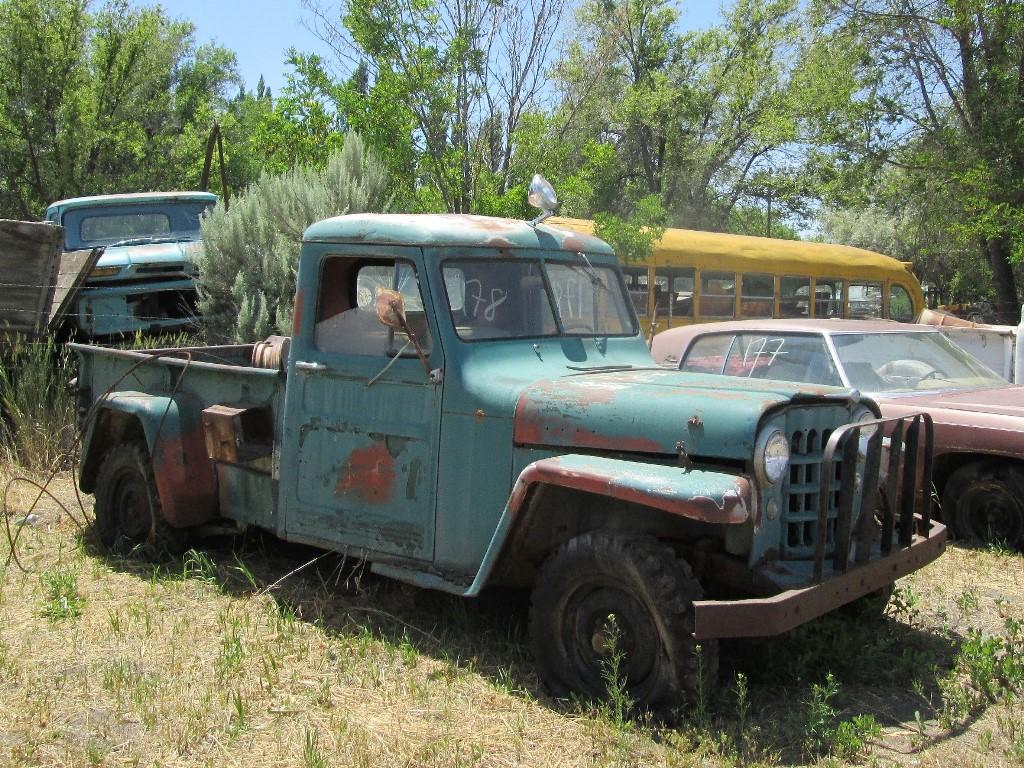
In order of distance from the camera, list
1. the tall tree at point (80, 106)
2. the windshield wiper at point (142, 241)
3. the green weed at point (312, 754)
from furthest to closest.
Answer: the tall tree at point (80, 106) → the windshield wiper at point (142, 241) → the green weed at point (312, 754)

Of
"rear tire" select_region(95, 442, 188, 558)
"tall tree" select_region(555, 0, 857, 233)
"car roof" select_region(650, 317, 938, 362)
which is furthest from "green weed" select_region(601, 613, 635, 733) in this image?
"tall tree" select_region(555, 0, 857, 233)

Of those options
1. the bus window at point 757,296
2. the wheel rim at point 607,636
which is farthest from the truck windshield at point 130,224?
the wheel rim at point 607,636

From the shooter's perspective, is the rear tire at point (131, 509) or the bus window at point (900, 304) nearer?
the rear tire at point (131, 509)

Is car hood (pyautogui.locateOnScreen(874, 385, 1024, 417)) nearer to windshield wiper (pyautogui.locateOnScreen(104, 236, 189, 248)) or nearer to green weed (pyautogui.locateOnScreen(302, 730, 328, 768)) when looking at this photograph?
green weed (pyautogui.locateOnScreen(302, 730, 328, 768))

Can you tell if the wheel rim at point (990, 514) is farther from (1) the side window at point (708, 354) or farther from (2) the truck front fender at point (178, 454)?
(2) the truck front fender at point (178, 454)

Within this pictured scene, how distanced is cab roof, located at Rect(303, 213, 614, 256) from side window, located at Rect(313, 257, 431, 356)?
12 centimetres

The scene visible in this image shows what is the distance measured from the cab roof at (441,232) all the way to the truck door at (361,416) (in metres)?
0.07

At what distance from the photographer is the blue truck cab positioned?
9742 millimetres

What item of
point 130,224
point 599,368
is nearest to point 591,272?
point 599,368

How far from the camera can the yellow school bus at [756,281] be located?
13414 millimetres

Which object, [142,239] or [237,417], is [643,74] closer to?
[142,239]

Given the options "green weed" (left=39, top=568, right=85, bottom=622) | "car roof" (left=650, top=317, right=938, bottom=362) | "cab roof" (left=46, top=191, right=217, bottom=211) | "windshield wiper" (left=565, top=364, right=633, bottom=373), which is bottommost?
"green weed" (left=39, top=568, right=85, bottom=622)

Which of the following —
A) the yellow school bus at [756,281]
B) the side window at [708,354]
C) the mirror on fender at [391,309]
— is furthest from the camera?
the yellow school bus at [756,281]

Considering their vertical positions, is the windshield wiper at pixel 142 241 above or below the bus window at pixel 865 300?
above
